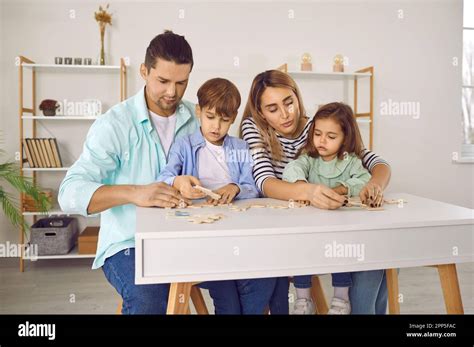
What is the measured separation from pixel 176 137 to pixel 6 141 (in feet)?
6.93

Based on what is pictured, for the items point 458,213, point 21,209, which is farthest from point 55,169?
Result: point 458,213

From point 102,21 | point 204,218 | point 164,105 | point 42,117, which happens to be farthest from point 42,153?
point 204,218

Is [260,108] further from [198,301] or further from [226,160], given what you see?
[198,301]

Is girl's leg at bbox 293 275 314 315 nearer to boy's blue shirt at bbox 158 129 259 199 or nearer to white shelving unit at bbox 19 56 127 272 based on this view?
boy's blue shirt at bbox 158 129 259 199

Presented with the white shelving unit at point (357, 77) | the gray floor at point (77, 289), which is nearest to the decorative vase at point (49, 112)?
the gray floor at point (77, 289)

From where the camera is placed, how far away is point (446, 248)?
101 cm

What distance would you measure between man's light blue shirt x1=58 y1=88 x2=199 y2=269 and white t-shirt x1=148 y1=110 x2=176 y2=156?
3cm

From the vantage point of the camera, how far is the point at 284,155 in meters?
1.48

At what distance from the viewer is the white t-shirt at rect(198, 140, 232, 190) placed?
4.56 feet

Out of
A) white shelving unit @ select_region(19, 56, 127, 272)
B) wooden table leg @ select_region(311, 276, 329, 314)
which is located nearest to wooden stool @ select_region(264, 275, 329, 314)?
wooden table leg @ select_region(311, 276, 329, 314)

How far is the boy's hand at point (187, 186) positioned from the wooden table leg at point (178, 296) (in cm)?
26

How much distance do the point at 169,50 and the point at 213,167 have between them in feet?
1.11

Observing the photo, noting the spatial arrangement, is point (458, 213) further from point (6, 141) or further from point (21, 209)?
point (6, 141)

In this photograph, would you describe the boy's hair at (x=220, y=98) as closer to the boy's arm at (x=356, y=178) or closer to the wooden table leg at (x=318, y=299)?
the boy's arm at (x=356, y=178)
